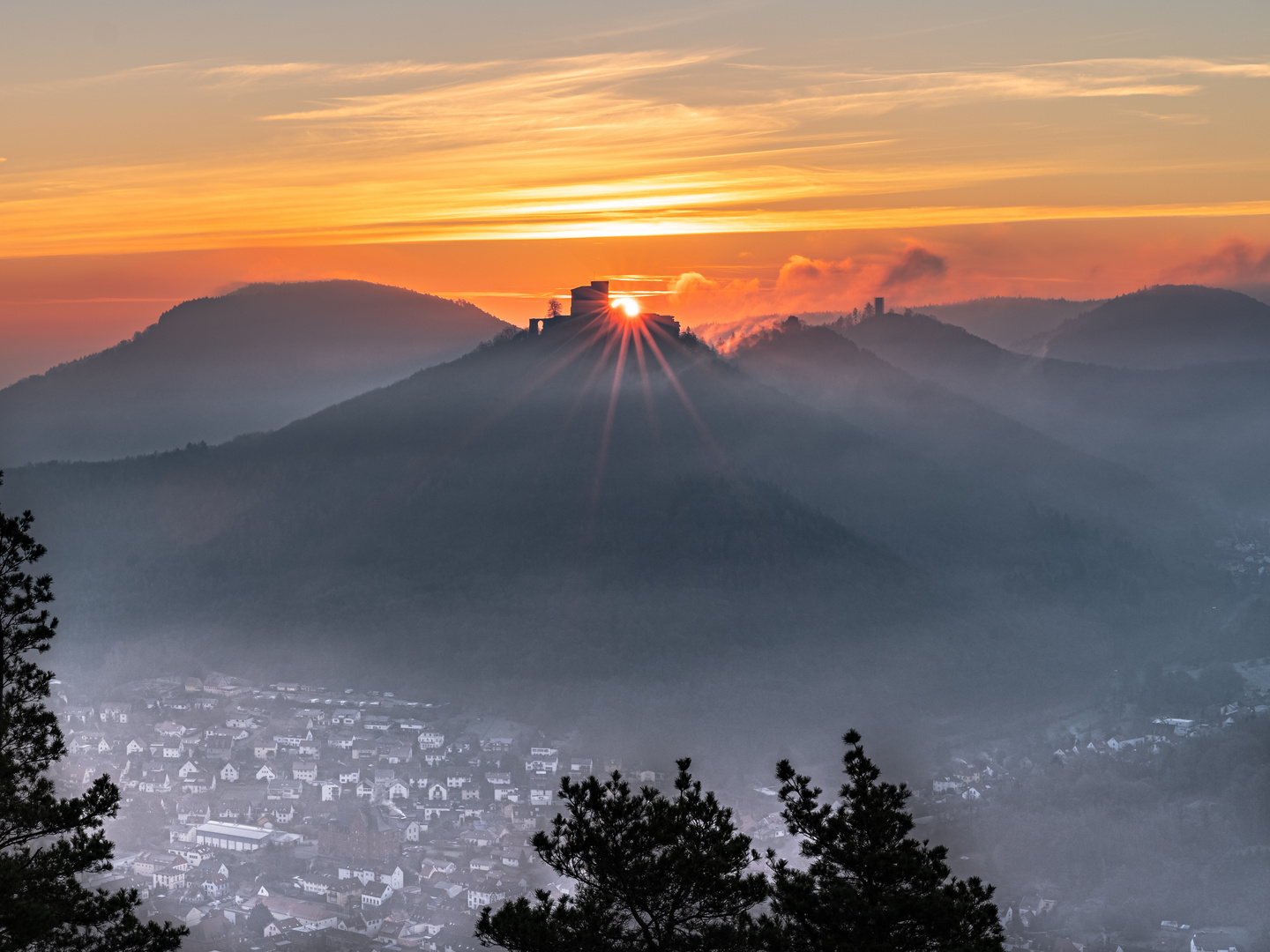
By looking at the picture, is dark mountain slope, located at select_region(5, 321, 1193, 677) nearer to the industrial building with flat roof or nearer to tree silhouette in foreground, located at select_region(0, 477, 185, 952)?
the industrial building with flat roof

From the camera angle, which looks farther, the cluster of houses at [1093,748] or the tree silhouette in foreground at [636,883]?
the cluster of houses at [1093,748]

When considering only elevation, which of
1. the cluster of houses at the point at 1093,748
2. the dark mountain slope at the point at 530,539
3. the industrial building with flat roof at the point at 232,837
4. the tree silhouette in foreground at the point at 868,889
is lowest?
the tree silhouette in foreground at the point at 868,889

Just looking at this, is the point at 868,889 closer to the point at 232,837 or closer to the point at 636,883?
the point at 636,883

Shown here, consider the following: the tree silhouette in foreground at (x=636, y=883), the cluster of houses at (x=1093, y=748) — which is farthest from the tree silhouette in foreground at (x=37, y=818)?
the cluster of houses at (x=1093, y=748)

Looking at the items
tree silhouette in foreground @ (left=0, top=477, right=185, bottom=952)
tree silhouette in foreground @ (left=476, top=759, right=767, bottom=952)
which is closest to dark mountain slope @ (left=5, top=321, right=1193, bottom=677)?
tree silhouette in foreground @ (left=476, top=759, right=767, bottom=952)

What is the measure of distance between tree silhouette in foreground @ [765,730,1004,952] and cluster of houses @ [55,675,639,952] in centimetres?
3800

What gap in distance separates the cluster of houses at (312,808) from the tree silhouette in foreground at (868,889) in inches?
1496

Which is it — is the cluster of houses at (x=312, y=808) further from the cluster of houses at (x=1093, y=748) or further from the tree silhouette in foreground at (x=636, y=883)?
the tree silhouette in foreground at (x=636, y=883)

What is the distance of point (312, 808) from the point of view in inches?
3494

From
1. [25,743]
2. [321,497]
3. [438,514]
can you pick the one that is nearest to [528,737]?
[438,514]

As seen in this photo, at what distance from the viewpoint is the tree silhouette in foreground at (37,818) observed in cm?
1938

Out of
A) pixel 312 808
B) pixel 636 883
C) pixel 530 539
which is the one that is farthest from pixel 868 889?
pixel 530 539

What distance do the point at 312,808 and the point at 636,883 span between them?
72.8 meters

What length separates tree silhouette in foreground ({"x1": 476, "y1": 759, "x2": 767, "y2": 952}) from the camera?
19.9 m
